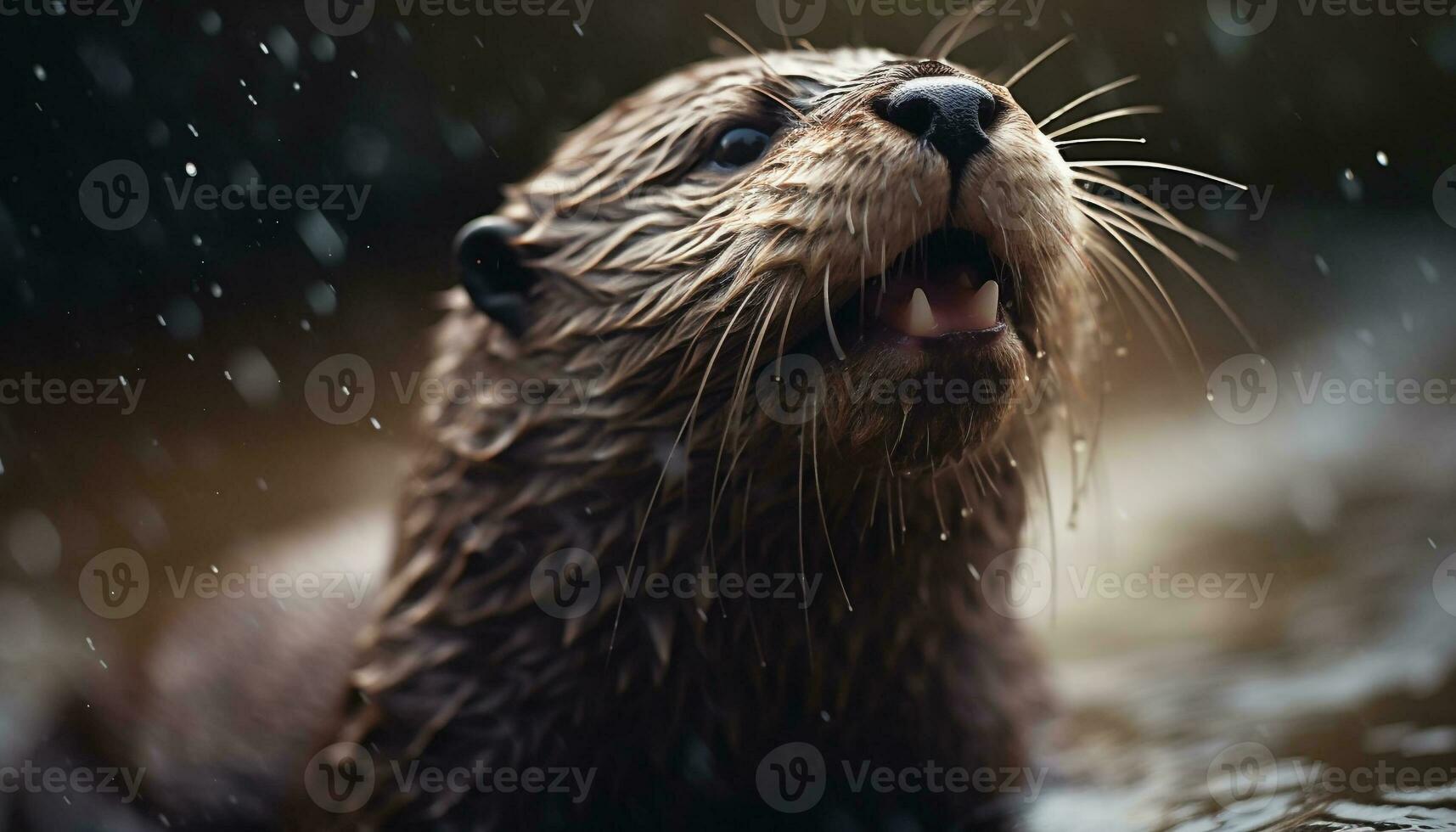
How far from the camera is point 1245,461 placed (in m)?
5.04

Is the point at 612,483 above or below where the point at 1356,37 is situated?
below

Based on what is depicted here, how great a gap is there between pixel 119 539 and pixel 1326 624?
14.5ft

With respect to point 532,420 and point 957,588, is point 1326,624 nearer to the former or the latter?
point 957,588

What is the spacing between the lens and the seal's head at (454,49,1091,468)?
1.66 m

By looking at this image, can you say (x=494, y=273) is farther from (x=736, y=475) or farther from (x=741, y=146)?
(x=736, y=475)

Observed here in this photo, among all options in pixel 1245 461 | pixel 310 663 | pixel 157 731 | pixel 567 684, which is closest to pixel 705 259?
pixel 567 684

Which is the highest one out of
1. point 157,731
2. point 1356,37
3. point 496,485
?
point 1356,37

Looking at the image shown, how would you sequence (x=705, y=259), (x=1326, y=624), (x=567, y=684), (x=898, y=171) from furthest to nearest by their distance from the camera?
(x=1326, y=624)
(x=567, y=684)
(x=705, y=259)
(x=898, y=171)

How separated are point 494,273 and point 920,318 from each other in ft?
2.84

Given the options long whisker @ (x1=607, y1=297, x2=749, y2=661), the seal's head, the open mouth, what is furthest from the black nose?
long whisker @ (x1=607, y1=297, x2=749, y2=661)

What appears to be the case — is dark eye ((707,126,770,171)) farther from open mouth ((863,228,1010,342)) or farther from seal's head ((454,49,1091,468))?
open mouth ((863,228,1010,342))

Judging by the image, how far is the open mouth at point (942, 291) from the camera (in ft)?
5.49

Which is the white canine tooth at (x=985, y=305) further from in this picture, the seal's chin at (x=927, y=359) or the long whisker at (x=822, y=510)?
the long whisker at (x=822, y=510)

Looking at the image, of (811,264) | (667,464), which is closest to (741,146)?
(811,264)
